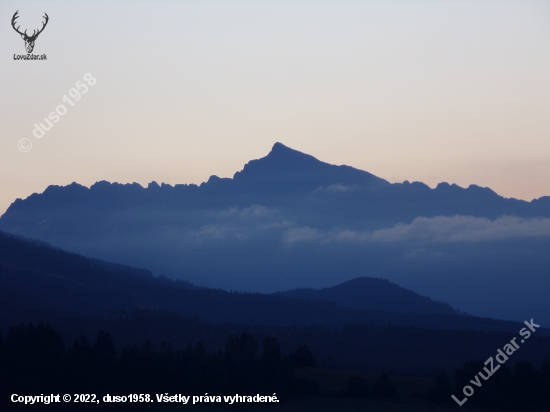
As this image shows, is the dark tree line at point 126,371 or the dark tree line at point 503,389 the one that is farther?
the dark tree line at point 503,389

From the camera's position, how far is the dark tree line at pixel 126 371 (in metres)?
123

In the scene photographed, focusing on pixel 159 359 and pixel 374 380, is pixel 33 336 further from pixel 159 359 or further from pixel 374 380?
pixel 374 380

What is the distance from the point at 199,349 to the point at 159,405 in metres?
30.2

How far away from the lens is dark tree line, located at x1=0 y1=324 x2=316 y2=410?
4838 inches

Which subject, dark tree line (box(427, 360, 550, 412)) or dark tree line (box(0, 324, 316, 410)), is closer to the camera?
dark tree line (box(0, 324, 316, 410))

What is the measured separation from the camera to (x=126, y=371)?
129 meters

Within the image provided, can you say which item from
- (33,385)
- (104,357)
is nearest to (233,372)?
(104,357)

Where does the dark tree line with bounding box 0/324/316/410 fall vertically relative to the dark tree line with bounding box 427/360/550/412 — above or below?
above

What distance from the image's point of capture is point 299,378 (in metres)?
141

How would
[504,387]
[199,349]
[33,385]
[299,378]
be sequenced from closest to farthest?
[33,385] < [504,387] < [299,378] < [199,349]

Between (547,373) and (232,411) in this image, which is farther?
(547,373)

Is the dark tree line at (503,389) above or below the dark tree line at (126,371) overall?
below

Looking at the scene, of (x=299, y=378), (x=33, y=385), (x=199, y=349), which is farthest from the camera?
(x=199, y=349)

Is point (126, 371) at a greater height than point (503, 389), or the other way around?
point (126, 371)
